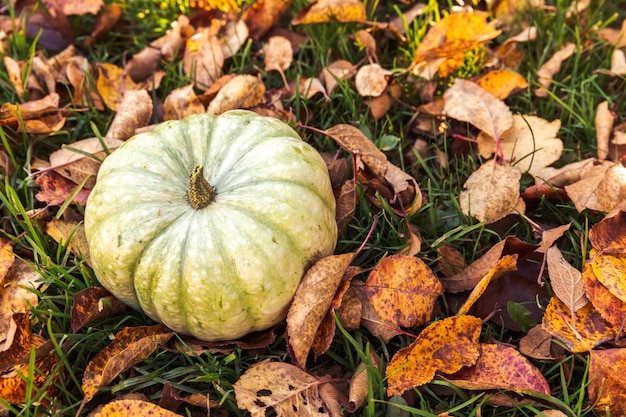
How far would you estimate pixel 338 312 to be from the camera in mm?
2646

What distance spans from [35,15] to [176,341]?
2595mm

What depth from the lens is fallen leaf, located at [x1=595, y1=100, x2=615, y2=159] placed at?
332 cm

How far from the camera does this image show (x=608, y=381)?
7.85 feet

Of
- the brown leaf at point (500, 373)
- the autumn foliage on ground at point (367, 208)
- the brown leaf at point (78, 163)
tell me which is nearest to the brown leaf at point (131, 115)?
the autumn foliage on ground at point (367, 208)

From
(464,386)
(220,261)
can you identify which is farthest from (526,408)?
(220,261)

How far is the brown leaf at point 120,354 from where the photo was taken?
2457 mm

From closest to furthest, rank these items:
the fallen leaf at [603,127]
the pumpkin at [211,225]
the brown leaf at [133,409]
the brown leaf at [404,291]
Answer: the brown leaf at [133,409], the pumpkin at [211,225], the brown leaf at [404,291], the fallen leaf at [603,127]

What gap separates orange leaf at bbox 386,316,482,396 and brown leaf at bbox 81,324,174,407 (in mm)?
977

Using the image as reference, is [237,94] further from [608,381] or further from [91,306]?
[608,381]

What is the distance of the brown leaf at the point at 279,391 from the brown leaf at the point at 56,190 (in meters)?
1.31

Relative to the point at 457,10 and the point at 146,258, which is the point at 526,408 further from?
the point at 457,10

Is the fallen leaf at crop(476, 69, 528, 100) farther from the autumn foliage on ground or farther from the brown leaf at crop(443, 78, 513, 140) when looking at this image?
the brown leaf at crop(443, 78, 513, 140)

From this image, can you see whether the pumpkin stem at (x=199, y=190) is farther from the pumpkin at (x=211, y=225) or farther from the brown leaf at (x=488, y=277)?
the brown leaf at (x=488, y=277)

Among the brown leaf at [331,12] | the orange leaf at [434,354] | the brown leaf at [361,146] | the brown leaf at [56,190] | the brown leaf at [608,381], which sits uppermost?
the brown leaf at [331,12]
